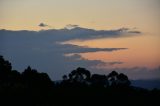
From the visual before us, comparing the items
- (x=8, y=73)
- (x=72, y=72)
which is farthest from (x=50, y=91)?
(x=72, y=72)

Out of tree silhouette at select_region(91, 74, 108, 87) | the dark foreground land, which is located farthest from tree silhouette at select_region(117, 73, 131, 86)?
the dark foreground land

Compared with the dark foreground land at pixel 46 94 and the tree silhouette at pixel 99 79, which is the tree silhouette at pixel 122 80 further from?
the dark foreground land at pixel 46 94

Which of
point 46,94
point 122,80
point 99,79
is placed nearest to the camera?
point 46,94

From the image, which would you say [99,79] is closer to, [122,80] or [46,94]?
[122,80]

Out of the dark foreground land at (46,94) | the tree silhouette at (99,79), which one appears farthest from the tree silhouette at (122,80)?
the dark foreground land at (46,94)

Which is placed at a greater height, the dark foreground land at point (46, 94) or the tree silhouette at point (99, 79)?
the tree silhouette at point (99, 79)

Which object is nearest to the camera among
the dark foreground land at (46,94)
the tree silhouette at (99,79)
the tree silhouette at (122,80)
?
the dark foreground land at (46,94)

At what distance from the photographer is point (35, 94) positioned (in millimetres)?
43562

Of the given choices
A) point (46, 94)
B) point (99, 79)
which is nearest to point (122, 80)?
point (99, 79)

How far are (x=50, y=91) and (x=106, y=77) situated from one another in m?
34.7

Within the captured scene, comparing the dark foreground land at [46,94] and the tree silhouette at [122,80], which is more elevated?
the tree silhouette at [122,80]

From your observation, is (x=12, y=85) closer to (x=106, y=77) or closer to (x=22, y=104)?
(x=22, y=104)

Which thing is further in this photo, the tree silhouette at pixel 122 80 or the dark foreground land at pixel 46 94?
the tree silhouette at pixel 122 80

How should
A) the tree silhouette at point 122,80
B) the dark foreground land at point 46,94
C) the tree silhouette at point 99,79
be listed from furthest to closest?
the tree silhouette at point 99,79 < the tree silhouette at point 122,80 < the dark foreground land at point 46,94
